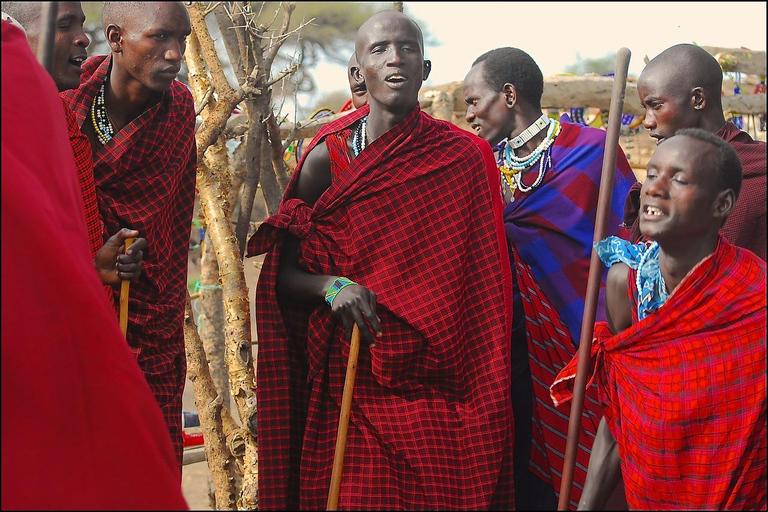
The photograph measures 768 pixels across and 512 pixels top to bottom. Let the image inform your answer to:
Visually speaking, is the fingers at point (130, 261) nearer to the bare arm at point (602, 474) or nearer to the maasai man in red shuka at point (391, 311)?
the maasai man in red shuka at point (391, 311)

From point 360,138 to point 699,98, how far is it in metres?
1.35

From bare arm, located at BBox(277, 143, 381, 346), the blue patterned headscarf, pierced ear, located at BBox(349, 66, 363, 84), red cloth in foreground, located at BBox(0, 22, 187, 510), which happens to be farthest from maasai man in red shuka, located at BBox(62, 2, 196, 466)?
the blue patterned headscarf


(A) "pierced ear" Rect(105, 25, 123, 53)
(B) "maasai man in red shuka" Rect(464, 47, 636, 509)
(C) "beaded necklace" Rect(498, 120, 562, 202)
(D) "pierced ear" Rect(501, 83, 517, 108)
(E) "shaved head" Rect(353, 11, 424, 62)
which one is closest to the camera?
(A) "pierced ear" Rect(105, 25, 123, 53)

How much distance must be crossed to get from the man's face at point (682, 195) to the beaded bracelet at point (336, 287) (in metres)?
1.08

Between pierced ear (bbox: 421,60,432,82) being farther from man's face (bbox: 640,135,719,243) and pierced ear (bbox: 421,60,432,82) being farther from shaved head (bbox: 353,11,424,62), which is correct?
man's face (bbox: 640,135,719,243)

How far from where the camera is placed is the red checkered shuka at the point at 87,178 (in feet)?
11.9

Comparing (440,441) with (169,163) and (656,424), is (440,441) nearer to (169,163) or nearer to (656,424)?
(656,424)

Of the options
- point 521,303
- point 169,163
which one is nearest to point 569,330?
point 521,303

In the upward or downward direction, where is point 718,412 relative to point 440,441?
upward

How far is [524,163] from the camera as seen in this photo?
4.59 metres

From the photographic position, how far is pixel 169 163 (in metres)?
3.95

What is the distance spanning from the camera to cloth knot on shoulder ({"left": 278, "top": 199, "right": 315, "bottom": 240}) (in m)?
3.82

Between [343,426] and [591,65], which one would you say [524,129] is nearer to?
[343,426]

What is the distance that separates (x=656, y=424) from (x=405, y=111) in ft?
5.21
